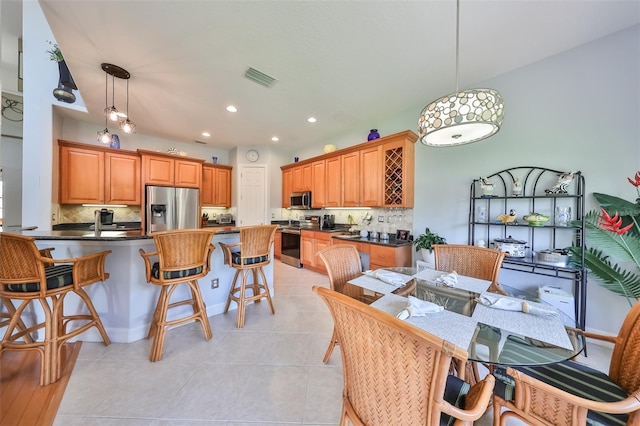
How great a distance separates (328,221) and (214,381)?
11.6ft

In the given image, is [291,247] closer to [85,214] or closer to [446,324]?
[85,214]

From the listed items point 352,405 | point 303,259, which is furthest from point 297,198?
point 352,405

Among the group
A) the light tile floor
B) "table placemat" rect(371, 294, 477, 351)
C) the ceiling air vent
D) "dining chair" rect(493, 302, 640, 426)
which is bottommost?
the light tile floor

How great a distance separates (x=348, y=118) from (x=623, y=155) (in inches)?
126

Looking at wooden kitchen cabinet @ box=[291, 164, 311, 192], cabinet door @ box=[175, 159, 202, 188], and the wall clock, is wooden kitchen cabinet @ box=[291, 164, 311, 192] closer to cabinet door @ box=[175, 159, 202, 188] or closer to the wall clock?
the wall clock

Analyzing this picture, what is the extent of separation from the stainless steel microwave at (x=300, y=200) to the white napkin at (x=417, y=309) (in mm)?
3957

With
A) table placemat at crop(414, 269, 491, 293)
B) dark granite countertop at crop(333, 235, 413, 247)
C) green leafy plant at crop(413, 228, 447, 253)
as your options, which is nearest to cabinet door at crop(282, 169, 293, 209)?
dark granite countertop at crop(333, 235, 413, 247)

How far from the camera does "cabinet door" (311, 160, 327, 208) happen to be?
4734 millimetres

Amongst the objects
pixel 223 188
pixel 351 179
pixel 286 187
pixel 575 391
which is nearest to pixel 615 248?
pixel 575 391

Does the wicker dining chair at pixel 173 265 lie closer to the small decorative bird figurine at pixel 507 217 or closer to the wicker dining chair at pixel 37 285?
the wicker dining chair at pixel 37 285

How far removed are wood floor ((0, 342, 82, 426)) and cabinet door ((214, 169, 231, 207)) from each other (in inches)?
159

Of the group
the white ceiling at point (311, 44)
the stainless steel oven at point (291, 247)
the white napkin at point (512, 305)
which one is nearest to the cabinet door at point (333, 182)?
the stainless steel oven at point (291, 247)

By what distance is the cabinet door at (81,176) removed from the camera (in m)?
3.85

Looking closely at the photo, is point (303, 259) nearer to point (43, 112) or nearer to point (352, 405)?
point (352, 405)
